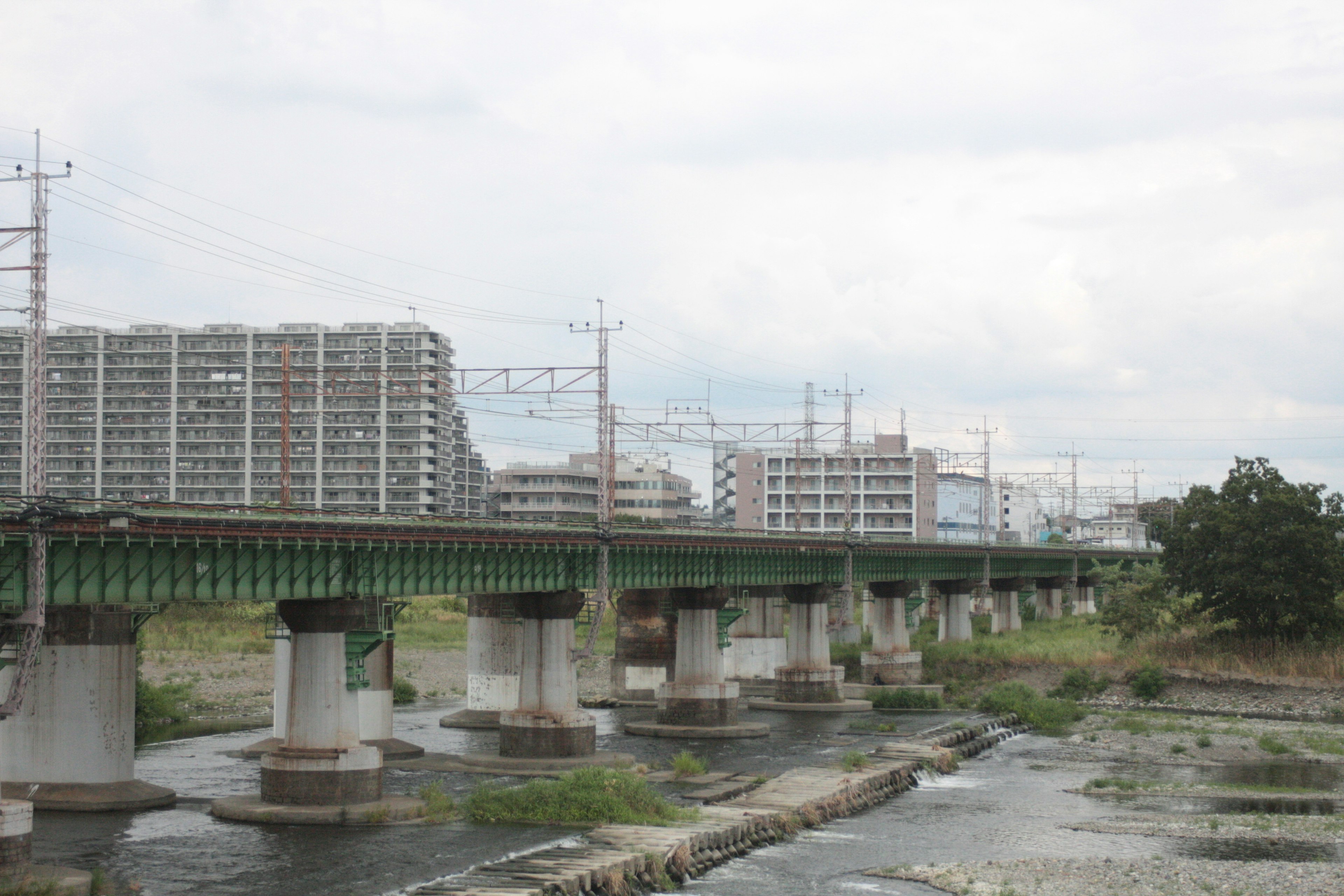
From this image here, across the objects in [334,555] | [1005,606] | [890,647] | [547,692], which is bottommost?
[890,647]

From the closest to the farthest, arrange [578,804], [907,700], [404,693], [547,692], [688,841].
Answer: [688,841]
[578,804]
[547,692]
[404,693]
[907,700]

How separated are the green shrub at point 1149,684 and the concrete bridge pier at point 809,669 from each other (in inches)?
634

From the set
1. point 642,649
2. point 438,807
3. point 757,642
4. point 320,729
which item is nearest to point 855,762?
point 438,807

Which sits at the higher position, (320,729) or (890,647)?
(320,729)

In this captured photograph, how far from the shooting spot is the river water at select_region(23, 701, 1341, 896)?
38031 millimetres

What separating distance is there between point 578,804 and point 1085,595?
12846 cm

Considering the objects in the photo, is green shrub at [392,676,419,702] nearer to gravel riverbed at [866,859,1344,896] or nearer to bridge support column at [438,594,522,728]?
bridge support column at [438,594,522,728]

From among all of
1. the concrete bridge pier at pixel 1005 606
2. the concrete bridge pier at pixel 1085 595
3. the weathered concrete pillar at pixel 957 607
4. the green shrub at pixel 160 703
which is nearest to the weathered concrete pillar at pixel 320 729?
the green shrub at pixel 160 703

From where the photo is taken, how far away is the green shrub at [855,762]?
190 feet

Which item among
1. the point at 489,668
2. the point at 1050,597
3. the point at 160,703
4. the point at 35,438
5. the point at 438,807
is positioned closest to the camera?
the point at 35,438

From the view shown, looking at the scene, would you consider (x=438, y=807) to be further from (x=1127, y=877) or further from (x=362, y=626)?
(x=1127, y=877)

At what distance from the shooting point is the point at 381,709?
213 feet

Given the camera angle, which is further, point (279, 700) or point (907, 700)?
point (907, 700)

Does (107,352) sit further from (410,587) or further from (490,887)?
(490,887)
